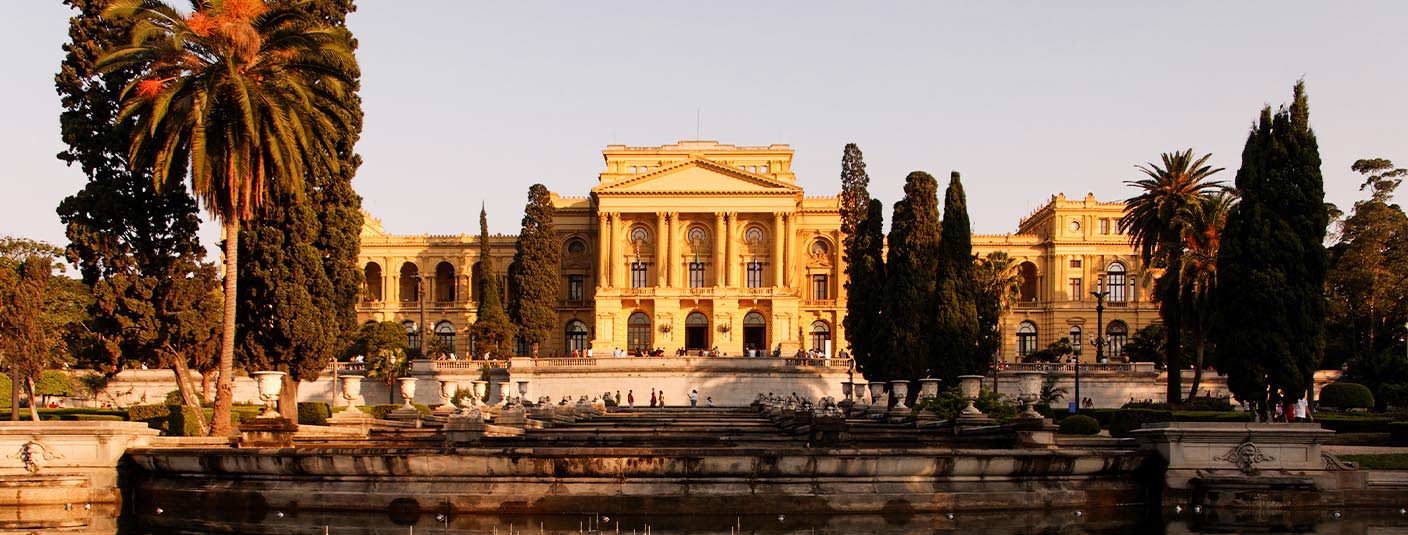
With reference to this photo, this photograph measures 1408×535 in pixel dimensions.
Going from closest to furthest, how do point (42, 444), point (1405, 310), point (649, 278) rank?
1. point (42, 444)
2. point (1405, 310)
3. point (649, 278)

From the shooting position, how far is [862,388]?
49156 millimetres

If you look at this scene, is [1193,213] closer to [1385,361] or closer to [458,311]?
[1385,361]

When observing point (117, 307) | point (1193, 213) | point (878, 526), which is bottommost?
point (878, 526)

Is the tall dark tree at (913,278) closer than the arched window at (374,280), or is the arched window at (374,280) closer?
the tall dark tree at (913,278)

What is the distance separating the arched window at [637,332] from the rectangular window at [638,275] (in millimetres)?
3066

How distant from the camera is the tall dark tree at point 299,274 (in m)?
33.8

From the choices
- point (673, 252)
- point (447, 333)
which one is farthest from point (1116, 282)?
point (447, 333)

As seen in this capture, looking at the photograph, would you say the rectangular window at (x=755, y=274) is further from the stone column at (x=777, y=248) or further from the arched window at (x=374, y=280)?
the arched window at (x=374, y=280)

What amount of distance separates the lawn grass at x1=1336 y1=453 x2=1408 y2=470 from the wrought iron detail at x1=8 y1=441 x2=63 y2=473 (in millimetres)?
23297

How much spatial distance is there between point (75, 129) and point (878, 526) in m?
21.5

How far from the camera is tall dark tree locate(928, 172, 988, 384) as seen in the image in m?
47.6

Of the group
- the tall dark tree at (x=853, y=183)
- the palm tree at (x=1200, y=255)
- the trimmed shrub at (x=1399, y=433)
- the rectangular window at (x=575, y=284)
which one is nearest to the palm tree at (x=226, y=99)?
the trimmed shrub at (x=1399, y=433)

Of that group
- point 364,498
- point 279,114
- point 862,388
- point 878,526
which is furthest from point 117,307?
point 862,388

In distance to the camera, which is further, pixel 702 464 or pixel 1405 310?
pixel 1405 310
